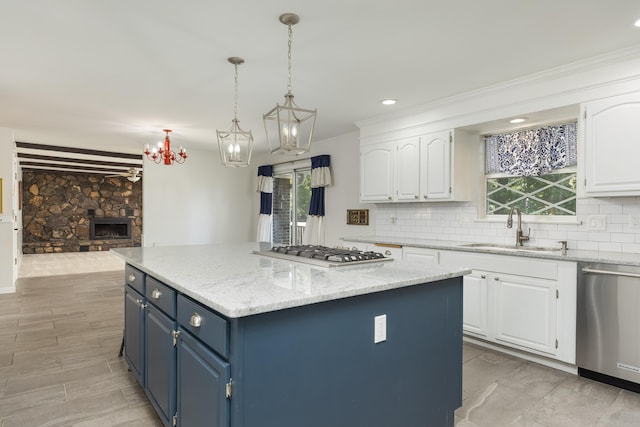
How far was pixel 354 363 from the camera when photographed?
5.24 ft

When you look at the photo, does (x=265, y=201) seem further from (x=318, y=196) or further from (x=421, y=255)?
(x=421, y=255)

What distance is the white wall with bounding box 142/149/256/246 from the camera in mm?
6836

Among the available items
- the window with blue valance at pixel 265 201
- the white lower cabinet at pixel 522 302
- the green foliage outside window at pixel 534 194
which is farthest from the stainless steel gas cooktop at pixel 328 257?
the window with blue valance at pixel 265 201

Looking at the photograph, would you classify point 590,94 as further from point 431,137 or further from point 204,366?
point 204,366

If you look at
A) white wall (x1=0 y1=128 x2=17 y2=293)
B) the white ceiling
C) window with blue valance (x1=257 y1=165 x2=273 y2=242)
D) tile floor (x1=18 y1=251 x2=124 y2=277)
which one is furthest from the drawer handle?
tile floor (x1=18 y1=251 x2=124 y2=277)

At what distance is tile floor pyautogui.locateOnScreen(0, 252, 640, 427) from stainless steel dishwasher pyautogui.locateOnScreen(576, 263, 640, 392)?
0.11 m

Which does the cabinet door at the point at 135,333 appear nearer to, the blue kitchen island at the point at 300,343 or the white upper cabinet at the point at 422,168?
the blue kitchen island at the point at 300,343

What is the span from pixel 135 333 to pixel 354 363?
1.57 metres

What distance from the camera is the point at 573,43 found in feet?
8.34

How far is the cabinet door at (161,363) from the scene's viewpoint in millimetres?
1800

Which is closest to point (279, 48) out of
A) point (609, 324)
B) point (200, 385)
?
point (200, 385)

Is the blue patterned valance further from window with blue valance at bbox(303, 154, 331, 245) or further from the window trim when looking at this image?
window with blue valance at bbox(303, 154, 331, 245)

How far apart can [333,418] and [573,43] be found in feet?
9.09

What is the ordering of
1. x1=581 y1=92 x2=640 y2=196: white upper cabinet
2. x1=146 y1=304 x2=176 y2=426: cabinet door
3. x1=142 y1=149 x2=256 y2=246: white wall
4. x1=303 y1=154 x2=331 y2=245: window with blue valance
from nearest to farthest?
x1=146 y1=304 x2=176 y2=426: cabinet door
x1=581 y1=92 x2=640 y2=196: white upper cabinet
x1=303 y1=154 x2=331 y2=245: window with blue valance
x1=142 y1=149 x2=256 y2=246: white wall
